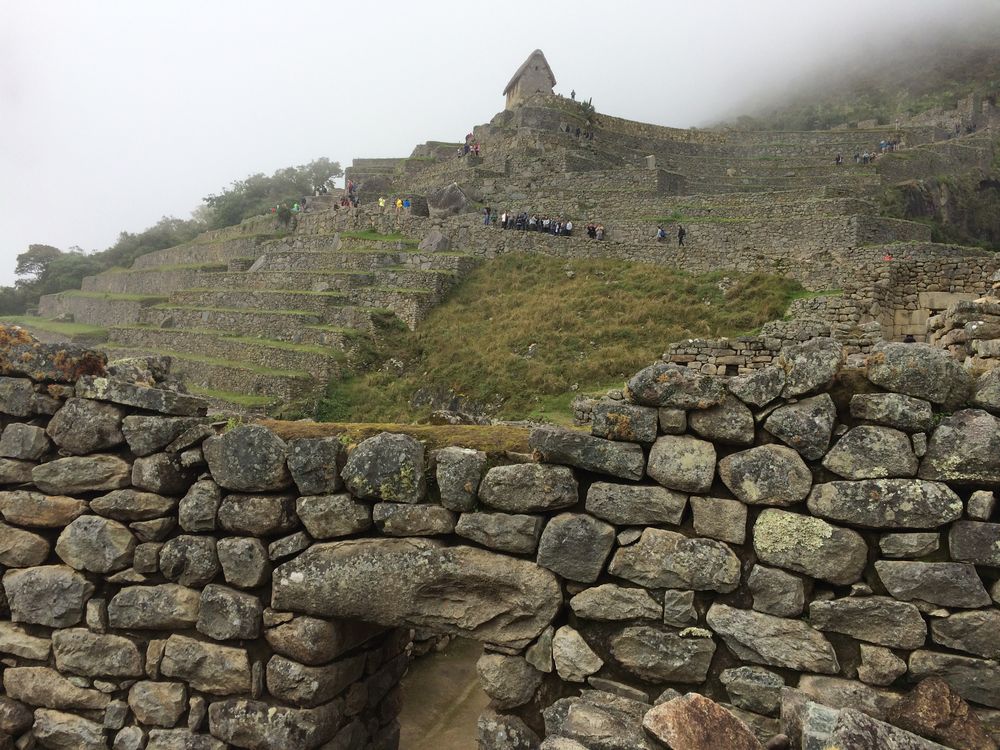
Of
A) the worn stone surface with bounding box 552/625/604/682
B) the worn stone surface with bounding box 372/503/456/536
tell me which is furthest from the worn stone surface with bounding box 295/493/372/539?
the worn stone surface with bounding box 552/625/604/682

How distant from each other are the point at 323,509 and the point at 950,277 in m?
13.0

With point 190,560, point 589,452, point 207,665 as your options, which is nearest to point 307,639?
point 207,665

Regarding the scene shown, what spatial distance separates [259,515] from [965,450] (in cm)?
434

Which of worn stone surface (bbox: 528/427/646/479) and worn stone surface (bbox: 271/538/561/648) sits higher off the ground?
worn stone surface (bbox: 528/427/646/479)

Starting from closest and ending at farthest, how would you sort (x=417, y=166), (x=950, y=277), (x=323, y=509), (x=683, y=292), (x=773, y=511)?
(x=773, y=511) < (x=323, y=509) < (x=950, y=277) < (x=683, y=292) < (x=417, y=166)

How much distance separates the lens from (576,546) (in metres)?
4.02

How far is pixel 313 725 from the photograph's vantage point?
4.59 meters

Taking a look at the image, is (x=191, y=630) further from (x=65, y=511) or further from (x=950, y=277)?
(x=950, y=277)

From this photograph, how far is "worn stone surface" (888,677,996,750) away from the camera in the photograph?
10.5 feet

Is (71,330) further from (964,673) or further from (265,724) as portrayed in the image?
(964,673)

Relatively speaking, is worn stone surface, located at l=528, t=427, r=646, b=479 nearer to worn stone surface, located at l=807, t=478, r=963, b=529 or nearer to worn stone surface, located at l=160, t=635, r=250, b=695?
worn stone surface, located at l=807, t=478, r=963, b=529

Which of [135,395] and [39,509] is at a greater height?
[135,395]

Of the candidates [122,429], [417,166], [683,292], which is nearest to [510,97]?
[417,166]

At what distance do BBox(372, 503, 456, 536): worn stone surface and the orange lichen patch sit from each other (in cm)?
44
